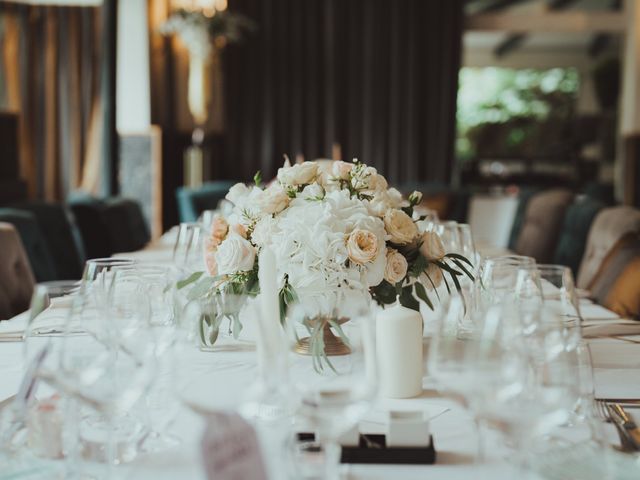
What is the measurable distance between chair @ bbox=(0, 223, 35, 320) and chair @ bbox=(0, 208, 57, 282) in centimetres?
31

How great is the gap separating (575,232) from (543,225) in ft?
1.68

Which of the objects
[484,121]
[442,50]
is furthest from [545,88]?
→ [442,50]

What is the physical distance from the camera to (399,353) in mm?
1210

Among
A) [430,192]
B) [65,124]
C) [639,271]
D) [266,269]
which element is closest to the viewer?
[266,269]

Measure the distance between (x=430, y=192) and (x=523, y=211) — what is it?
1.66 m

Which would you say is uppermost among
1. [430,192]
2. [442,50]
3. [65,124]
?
[442,50]

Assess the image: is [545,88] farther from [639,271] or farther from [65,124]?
[639,271]

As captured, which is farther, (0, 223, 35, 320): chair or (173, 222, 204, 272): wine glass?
(0, 223, 35, 320): chair

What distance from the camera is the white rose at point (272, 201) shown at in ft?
4.56

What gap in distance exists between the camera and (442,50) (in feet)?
24.7

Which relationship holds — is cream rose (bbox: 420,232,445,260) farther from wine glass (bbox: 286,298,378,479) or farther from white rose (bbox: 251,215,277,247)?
wine glass (bbox: 286,298,378,479)

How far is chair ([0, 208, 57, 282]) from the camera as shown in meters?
2.65

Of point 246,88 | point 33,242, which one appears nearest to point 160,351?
point 33,242

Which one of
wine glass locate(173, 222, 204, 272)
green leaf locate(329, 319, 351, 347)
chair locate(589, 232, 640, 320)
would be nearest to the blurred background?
chair locate(589, 232, 640, 320)
